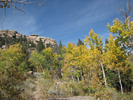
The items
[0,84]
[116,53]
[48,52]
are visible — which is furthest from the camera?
[48,52]

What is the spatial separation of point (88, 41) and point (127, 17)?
282 inches

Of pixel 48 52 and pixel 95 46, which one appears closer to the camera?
pixel 95 46

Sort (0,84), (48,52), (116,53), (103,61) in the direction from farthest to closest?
1. (48,52)
2. (103,61)
3. (116,53)
4. (0,84)

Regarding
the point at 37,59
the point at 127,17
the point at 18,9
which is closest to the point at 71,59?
the point at 37,59

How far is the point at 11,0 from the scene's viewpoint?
1256 mm

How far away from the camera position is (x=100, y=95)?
3441 mm

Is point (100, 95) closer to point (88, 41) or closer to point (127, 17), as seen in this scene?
point (127, 17)

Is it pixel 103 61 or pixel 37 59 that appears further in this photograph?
pixel 37 59

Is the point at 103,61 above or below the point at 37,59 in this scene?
below

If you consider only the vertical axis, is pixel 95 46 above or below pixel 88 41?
below

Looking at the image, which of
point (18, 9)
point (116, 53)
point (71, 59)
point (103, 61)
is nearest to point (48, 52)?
point (71, 59)

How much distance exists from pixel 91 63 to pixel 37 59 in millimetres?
15760

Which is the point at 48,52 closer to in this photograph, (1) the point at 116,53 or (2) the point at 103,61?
(2) the point at 103,61

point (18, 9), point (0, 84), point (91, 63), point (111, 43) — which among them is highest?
point (111, 43)
